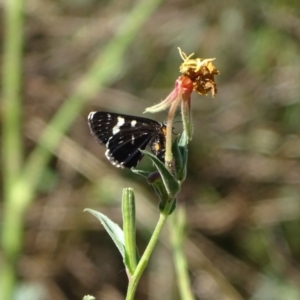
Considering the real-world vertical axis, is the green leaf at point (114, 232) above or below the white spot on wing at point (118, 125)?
below

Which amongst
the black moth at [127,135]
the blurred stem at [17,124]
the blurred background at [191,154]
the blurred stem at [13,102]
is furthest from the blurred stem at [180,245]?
the blurred background at [191,154]

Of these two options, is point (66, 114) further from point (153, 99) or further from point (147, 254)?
point (147, 254)

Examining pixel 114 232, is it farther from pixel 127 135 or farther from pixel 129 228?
pixel 127 135

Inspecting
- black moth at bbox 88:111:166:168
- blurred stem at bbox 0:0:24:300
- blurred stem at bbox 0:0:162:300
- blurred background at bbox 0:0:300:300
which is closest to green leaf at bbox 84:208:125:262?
black moth at bbox 88:111:166:168

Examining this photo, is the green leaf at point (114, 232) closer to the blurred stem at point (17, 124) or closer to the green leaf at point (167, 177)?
the green leaf at point (167, 177)

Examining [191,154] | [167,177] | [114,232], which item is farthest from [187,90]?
[191,154]

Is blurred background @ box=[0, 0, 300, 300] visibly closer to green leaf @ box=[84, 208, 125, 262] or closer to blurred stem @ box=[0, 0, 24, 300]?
blurred stem @ box=[0, 0, 24, 300]

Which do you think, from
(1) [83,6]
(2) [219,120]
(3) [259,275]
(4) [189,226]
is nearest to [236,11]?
(2) [219,120]
